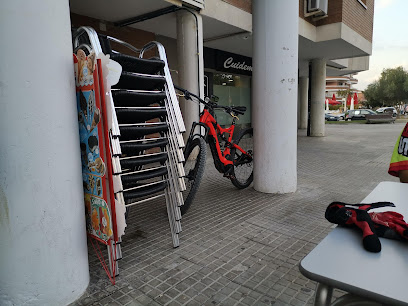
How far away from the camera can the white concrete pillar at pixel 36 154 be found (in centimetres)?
190

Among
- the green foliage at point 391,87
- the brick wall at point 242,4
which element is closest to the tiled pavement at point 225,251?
the brick wall at point 242,4

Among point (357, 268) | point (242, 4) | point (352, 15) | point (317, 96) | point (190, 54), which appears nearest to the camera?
point (357, 268)

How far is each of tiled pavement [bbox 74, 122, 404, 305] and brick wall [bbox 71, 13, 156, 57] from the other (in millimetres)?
4697

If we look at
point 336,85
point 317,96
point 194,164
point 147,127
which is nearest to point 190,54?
point 194,164

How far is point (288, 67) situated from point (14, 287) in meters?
4.28

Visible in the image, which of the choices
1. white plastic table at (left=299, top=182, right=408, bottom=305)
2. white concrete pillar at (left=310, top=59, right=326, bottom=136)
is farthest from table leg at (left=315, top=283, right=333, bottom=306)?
white concrete pillar at (left=310, top=59, right=326, bottom=136)

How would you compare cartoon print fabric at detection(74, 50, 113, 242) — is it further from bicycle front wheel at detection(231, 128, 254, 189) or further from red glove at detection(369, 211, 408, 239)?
bicycle front wheel at detection(231, 128, 254, 189)

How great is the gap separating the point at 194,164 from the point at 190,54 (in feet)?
13.6

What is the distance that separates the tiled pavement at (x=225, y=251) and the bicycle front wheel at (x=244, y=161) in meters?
0.20

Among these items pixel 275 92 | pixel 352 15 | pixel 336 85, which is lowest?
pixel 275 92

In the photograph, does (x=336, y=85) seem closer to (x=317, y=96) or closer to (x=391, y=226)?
(x=317, y=96)

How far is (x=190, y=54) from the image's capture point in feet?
24.4

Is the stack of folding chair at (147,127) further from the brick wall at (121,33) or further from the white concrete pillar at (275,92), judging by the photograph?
the brick wall at (121,33)

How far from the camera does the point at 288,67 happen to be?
15.5 feet
